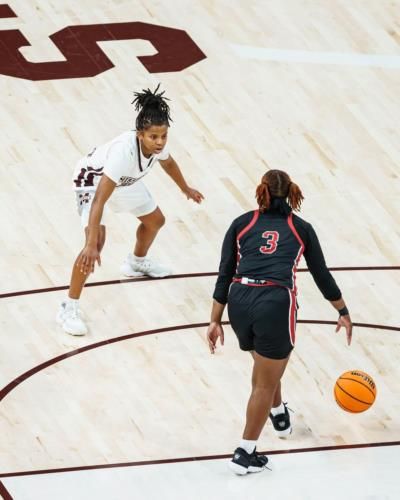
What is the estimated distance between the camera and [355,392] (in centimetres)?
793

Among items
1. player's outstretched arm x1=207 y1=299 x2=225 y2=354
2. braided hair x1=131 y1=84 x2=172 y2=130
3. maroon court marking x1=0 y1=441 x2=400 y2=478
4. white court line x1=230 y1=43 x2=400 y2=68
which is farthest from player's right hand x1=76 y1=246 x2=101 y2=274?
white court line x1=230 y1=43 x2=400 y2=68

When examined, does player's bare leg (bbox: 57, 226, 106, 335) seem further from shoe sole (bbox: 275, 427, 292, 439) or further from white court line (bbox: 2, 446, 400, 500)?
shoe sole (bbox: 275, 427, 292, 439)

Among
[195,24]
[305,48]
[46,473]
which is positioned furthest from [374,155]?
[46,473]

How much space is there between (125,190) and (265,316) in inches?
83.8

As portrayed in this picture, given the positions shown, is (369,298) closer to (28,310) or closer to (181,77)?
(28,310)

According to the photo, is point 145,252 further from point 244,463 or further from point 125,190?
point 244,463

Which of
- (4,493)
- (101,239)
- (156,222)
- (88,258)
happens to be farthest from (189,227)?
(4,493)

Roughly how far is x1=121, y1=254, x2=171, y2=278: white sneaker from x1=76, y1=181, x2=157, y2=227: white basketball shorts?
43 cm

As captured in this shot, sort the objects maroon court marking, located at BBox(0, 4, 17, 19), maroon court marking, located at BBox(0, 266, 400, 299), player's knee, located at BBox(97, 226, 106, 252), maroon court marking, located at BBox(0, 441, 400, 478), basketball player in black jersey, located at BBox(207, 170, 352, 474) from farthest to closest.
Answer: maroon court marking, located at BBox(0, 4, 17, 19), maroon court marking, located at BBox(0, 266, 400, 299), player's knee, located at BBox(97, 226, 106, 252), maroon court marking, located at BBox(0, 441, 400, 478), basketball player in black jersey, located at BBox(207, 170, 352, 474)

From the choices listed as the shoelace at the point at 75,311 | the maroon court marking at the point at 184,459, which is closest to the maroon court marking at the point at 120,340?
the maroon court marking at the point at 184,459

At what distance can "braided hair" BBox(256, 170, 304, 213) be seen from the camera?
7.57 metres

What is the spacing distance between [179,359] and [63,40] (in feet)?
15.2

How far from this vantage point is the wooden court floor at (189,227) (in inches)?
317

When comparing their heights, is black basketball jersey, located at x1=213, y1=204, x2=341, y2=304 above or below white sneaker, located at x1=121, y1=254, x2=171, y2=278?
above
